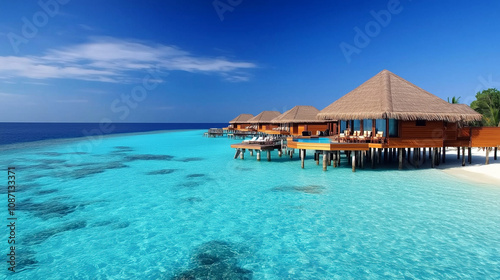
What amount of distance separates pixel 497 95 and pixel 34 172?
153ft

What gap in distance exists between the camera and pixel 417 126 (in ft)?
54.0

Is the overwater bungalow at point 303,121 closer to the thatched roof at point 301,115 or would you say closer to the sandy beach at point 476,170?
the thatched roof at point 301,115

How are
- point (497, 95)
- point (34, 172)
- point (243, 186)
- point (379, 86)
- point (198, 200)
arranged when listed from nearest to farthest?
point (198, 200), point (243, 186), point (379, 86), point (34, 172), point (497, 95)

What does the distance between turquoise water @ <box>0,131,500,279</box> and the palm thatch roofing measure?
3.39 meters

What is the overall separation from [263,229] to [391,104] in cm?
1172

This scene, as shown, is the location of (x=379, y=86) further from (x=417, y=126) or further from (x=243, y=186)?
(x=243, y=186)

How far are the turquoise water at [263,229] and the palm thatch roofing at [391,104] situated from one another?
3.39m

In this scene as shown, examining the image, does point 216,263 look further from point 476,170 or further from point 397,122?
point 476,170

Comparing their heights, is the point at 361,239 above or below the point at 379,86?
Result: below

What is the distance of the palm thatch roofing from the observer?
1570 cm

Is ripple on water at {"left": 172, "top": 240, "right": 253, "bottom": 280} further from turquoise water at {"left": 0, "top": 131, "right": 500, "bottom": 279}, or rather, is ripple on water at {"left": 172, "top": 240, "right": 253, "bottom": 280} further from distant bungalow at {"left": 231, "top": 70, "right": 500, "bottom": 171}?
distant bungalow at {"left": 231, "top": 70, "right": 500, "bottom": 171}

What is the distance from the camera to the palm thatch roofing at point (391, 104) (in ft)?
51.5

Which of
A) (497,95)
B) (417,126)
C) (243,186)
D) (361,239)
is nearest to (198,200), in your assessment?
(243,186)

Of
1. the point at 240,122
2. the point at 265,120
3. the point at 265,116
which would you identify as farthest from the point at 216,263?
the point at 240,122
